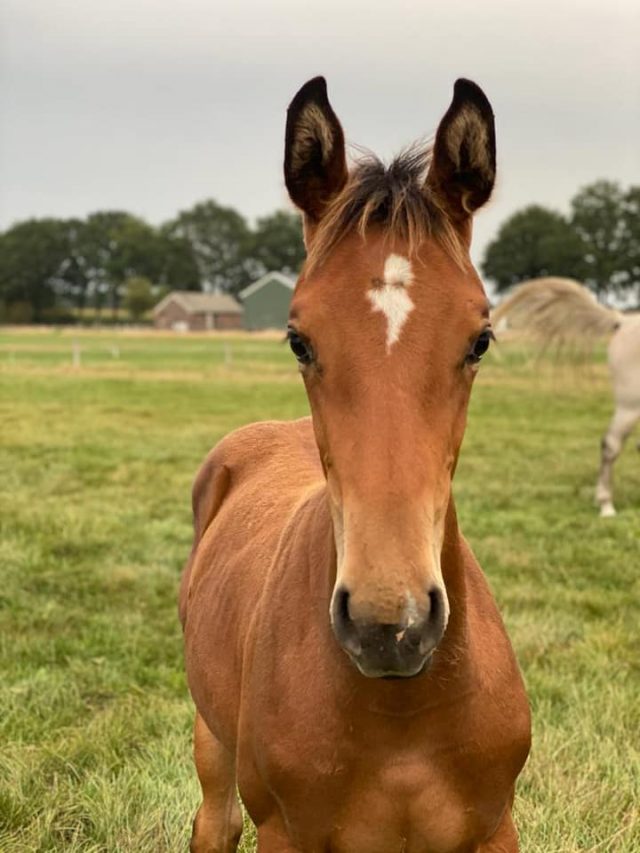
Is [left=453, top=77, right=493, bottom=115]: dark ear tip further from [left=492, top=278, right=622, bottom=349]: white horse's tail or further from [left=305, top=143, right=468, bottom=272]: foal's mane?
[left=492, top=278, right=622, bottom=349]: white horse's tail

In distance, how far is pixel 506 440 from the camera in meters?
13.4

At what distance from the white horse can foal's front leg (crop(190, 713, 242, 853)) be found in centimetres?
685

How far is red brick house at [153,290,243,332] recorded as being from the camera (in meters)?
89.2

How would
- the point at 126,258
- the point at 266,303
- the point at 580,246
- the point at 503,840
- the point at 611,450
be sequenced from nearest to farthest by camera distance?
the point at 503,840
the point at 611,450
the point at 580,246
the point at 266,303
the point at 126,258

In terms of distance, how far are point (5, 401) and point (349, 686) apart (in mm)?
17409

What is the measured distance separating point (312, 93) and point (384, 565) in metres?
1.11

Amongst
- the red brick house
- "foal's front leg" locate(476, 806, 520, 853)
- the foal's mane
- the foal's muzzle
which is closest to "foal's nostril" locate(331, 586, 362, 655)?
the foal's muzzle

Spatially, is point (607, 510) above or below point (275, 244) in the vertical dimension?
below

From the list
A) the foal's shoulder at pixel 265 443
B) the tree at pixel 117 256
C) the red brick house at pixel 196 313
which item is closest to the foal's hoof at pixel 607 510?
the foal's shoulder at pixel 265 443

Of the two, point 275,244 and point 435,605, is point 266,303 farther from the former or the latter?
point 435,605

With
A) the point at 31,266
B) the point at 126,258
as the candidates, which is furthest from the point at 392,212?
the point at 126,258

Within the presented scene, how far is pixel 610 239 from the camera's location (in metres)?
71.4

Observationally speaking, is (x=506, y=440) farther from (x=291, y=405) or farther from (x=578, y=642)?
(x=578, y=642)

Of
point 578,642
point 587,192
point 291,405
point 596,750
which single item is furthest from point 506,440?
point 587,192
